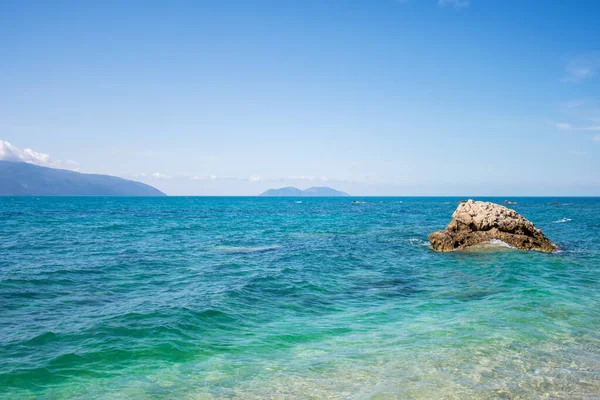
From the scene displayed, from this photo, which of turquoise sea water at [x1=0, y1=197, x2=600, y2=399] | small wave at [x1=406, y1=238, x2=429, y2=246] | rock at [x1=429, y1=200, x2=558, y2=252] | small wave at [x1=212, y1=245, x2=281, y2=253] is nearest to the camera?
turquoise sea water at [x1=0, y1=197, x2=600, y2=399]

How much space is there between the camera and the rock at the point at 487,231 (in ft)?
89.9

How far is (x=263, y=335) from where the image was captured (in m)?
10.8

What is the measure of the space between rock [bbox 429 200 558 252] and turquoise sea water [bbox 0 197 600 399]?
4.83m

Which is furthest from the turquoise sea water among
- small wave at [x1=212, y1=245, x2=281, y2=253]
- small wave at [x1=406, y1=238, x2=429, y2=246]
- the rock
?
small wave at [x1=406, y1=238, x2=429, y2=246]

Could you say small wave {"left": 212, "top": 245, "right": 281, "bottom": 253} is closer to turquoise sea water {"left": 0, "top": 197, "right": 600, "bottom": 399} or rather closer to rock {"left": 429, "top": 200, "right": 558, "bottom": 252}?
turquoise sea water {"left": 0, "top": 197, "right": 600, "bottom": 399}

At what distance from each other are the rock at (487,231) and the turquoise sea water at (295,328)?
4.83 m

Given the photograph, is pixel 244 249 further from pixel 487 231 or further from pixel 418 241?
pixel 487 231

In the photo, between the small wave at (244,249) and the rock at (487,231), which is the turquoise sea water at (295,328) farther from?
the rock at (487,231)

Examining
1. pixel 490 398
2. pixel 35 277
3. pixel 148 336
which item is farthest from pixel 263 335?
pixel 35 277

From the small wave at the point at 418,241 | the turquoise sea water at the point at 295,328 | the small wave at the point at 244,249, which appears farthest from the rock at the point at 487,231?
the small wave at the point at 244,249

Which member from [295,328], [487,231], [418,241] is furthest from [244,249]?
[487,231]

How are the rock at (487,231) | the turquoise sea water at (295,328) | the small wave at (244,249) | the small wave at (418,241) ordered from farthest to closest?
the small wave at (418,241) < the rock at (487,231) < the small wave at (244,249) < the turquoise sea water at (295,328)

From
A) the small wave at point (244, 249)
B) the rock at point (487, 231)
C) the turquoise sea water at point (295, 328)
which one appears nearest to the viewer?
the turquoise sea water at point (295, 328)

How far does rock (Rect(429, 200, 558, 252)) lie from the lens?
27391 millimetres
